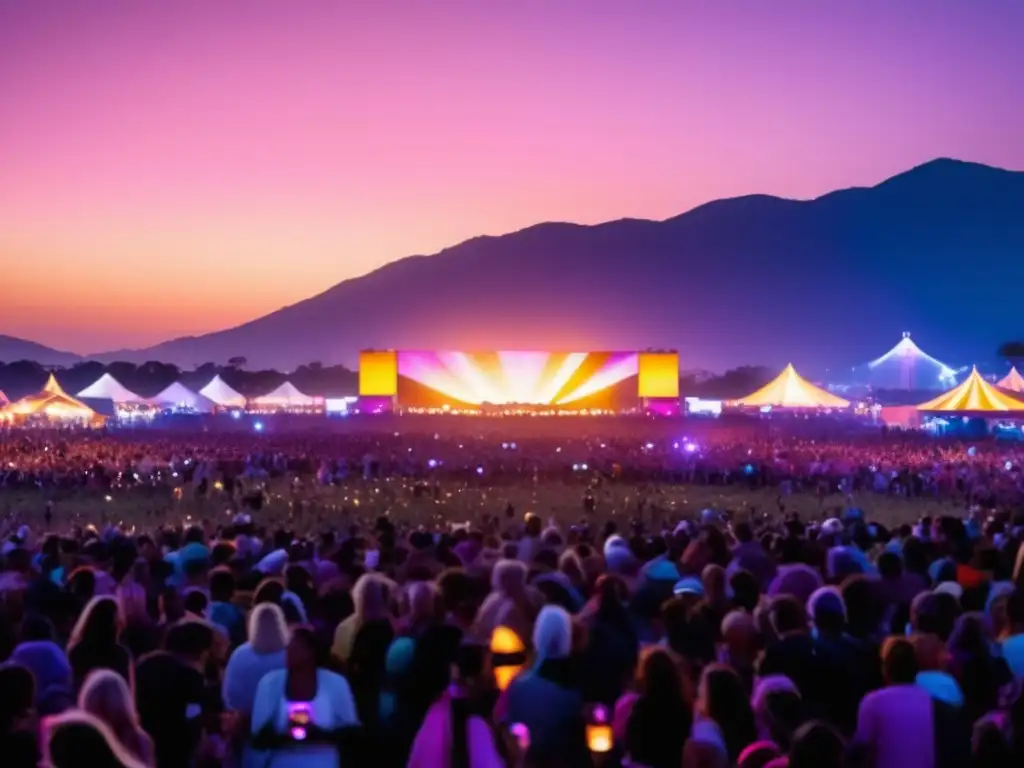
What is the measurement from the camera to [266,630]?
18.7 feet

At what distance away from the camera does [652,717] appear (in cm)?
478

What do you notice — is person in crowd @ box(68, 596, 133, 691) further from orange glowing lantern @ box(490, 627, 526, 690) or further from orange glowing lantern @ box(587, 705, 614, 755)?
orange glowing lantern @ box(587, 705, 614, 755)

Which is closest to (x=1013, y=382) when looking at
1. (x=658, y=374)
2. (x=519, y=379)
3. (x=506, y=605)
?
(x=658, y=374)

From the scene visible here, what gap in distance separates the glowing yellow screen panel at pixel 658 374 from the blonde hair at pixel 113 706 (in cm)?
4492

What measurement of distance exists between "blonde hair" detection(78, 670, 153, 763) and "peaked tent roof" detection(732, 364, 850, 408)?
1820 inches

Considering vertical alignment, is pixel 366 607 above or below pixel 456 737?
above

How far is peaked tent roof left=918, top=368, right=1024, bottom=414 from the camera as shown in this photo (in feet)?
124

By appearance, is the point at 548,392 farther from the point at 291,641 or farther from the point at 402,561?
the point at 291,641

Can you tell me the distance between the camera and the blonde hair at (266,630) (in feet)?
18.7

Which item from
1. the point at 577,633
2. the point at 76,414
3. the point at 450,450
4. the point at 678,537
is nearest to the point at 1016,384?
the point at 450,450

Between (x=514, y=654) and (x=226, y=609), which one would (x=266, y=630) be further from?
(x=226, y=609)

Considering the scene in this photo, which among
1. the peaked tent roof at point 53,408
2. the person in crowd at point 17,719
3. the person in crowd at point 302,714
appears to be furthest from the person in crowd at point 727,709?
the peaked tent roof at point 53,408

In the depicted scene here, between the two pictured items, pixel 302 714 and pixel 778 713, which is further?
pixel 778 713

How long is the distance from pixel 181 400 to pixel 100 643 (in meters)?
53.4
